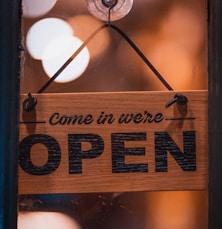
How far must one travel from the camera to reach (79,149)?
0.97m

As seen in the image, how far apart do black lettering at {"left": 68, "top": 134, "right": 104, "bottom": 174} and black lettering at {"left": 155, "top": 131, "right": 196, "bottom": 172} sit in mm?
148

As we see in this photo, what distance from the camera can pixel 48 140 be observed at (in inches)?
38.2

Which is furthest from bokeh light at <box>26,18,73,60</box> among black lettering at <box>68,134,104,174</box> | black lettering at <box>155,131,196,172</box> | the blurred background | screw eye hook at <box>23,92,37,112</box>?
black lettering at <box>155,131,196,172</box>

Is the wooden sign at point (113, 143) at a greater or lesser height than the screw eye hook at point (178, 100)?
lesser

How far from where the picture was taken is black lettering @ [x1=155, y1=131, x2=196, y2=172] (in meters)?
0.98

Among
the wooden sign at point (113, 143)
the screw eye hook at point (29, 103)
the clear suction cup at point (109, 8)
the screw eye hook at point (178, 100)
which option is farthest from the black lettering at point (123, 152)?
the clear suction cup at point (109, 8)

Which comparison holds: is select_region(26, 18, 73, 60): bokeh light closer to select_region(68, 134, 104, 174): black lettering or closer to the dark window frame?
the dark window frame

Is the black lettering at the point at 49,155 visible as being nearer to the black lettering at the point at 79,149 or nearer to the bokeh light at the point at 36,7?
the black lettering at the point at 79,149

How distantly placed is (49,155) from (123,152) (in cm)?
19

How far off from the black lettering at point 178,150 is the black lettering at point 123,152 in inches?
1.6

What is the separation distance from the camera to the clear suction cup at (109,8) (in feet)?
3.33

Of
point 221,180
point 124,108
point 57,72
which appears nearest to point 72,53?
point 57,72

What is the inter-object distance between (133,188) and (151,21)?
0.45m

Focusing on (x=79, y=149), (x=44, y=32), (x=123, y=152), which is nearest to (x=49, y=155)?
(x=79, y=149)
